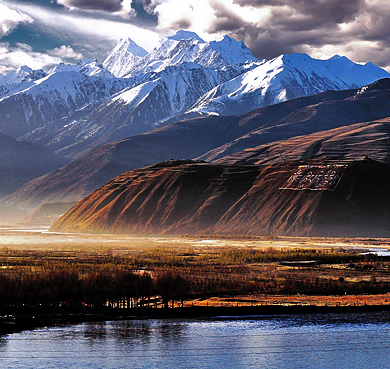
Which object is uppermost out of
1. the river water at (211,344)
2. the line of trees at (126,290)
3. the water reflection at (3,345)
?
the line of trees at (126,290)

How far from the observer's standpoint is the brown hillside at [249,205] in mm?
151000

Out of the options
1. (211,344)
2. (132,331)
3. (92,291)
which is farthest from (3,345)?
(211,344)

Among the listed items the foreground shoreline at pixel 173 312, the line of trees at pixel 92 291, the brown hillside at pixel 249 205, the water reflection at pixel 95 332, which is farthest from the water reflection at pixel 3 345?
the brown hillside at pixel 249 205

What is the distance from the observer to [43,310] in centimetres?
4625

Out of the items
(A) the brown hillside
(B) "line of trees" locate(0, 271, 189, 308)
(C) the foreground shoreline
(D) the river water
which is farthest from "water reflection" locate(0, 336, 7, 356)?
(A) the brown hillside

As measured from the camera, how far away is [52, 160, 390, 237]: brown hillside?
151000 millimetres

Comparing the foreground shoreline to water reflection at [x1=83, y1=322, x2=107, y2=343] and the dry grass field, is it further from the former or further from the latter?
the dry grass field

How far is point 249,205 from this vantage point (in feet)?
552

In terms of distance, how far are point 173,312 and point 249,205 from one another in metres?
123

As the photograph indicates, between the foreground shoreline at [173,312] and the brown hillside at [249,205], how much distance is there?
102 m

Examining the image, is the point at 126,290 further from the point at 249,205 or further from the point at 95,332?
the point at 249,205

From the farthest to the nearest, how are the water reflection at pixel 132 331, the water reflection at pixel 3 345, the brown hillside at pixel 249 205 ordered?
the brown hillside at pixel 249 205, the water reflection at pixel 132 331, the water reflection at pixel 3 345

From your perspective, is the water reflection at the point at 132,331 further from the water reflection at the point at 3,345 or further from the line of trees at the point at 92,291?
the water reflection at the point at 3,345

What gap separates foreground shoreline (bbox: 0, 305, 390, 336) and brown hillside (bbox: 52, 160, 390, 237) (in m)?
102
